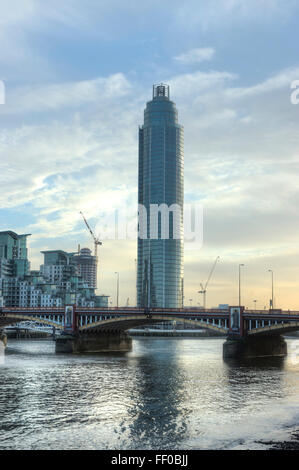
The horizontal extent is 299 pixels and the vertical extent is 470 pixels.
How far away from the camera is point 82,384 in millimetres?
68250

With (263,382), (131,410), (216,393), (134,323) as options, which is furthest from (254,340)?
(131,410)

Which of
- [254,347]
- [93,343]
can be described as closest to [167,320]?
[254,347]

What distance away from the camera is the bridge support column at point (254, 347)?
10500 centimetres

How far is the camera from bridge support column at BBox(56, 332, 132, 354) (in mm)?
123438

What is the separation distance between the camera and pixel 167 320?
11850 cm

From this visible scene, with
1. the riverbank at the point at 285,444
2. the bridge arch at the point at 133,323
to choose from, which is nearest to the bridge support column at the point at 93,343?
the bridge arch at the point at 133,323

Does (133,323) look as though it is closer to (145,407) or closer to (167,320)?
(167,320)

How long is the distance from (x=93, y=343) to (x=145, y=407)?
253 ft

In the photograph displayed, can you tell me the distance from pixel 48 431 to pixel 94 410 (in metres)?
9.37

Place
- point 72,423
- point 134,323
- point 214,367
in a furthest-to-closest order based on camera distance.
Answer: point 134,323 → point 214,367 → point 72,423

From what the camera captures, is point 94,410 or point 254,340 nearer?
point 94,410

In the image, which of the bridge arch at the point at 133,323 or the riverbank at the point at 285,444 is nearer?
the riverbank at the point at 285,444

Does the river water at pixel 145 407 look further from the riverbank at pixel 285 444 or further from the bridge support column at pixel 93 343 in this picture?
the bridge support column at pixel 93 343
